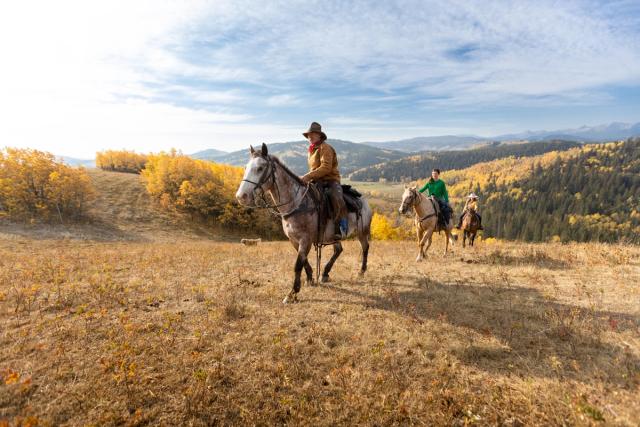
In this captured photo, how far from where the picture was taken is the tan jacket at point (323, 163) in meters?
8.31

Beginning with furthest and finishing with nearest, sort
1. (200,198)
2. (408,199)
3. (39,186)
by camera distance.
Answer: (200,198) < (39,186) < (408,199)

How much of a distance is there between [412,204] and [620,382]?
31.1 feet

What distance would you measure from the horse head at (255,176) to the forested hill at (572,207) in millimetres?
134924

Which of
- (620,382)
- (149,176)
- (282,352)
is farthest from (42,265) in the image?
(149,176)

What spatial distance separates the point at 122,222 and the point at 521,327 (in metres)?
60.8

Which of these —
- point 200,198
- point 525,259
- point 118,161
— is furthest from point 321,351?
point 118,161

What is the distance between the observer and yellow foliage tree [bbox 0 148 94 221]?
44781 millimetres

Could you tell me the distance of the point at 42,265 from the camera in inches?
466

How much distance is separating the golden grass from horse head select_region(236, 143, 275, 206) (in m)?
2.83

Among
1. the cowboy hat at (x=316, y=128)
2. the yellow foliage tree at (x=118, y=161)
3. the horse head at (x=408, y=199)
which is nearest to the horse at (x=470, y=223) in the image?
the horse head at (x=408, y=199)

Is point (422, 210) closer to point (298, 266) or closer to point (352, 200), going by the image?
point (352, 200)

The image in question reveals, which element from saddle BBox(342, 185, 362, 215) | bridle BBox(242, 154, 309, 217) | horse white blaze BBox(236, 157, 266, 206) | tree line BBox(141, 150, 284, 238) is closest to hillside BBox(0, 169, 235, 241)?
tree line BBox(141, 150, 284, 238)

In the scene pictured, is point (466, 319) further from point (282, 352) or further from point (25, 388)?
point (25, 388)

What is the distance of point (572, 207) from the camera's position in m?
159
